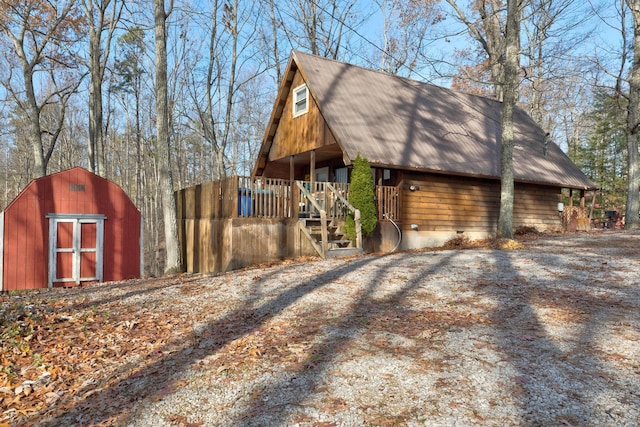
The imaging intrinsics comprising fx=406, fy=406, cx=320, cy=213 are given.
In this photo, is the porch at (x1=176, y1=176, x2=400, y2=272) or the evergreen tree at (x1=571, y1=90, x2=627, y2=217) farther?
the evergreen tree at (x1=571, y1=90, x2=627, y2=217)

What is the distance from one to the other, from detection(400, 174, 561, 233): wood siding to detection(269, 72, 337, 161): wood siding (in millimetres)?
3378

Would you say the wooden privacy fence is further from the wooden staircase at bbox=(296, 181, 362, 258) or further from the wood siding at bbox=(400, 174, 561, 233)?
the wood siding at bbox=(400, 174, 561, 233)

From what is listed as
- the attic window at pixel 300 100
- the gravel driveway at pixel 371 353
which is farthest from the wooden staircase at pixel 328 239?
the attic window at pixel 300 100

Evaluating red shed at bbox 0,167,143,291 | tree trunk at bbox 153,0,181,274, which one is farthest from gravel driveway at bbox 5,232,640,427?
red shed at bbox 0,167,143,291

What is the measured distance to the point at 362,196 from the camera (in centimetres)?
1245

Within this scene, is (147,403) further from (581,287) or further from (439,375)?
(581,287)

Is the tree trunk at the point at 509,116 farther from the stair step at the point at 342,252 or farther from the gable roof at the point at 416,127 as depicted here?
the stair step at the point at 342,252

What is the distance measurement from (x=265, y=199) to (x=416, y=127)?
23.5 ft

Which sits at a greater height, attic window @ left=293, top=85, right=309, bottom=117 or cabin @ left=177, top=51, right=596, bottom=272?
attic window @ left=293, top=85, right=309, bottom=117

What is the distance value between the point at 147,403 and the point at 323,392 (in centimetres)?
153

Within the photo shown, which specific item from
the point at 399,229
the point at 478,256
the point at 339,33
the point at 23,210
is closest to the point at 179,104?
the point at 339,33

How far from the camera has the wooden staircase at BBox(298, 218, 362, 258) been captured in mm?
11523

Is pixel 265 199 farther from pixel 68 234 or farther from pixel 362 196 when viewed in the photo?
pixel 68 234

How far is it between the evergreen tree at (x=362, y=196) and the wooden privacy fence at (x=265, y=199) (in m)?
0.59
